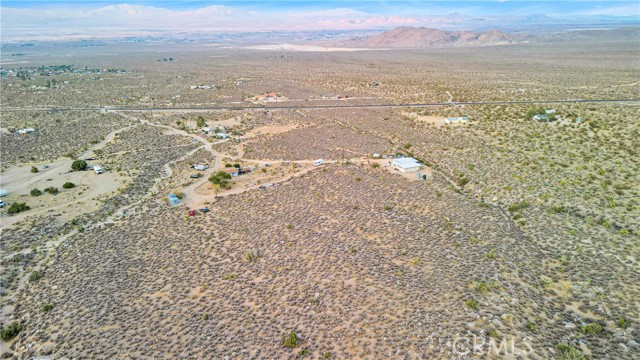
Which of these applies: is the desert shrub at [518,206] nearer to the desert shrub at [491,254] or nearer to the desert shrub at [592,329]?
the desert shrub at [491,254]

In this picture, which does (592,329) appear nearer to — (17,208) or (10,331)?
(10,331)

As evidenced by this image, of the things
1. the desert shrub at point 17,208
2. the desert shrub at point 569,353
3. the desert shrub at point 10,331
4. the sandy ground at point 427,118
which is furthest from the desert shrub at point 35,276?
the sandy ground at point 427,118

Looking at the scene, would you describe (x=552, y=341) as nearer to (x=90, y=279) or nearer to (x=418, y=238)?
(x=418, y=238)

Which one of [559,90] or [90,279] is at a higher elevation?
[559,90]

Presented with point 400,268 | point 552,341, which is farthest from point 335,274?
point 552,341

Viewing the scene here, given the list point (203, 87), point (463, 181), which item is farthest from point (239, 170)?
point (203, 87)

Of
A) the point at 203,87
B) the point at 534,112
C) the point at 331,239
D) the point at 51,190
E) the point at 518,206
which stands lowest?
the point at 331,239

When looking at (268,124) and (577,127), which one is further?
(268,124)

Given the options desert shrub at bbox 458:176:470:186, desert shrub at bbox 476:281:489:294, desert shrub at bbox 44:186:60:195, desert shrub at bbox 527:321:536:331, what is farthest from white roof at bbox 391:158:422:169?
desert shrub at bbox 44:186:60:195
